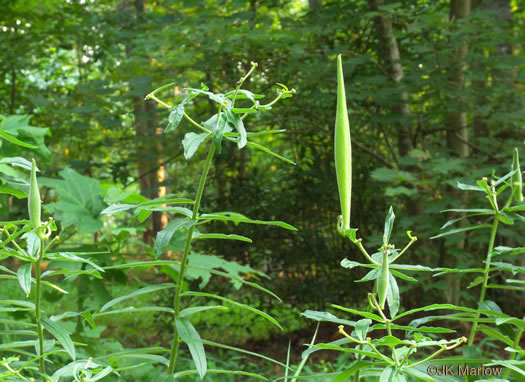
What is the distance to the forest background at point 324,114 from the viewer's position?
317 cm

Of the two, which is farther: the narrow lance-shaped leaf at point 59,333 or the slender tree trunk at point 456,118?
the slender tree trunk at point 456,118

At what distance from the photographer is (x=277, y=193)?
416 cm

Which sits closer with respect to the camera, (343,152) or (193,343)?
(343,152)

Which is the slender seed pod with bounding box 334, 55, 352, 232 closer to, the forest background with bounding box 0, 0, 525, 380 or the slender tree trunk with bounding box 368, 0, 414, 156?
the forest background with bounding box 0, 0, 525, 380

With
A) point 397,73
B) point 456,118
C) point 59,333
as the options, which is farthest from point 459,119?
point 59,333

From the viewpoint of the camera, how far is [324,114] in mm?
3980

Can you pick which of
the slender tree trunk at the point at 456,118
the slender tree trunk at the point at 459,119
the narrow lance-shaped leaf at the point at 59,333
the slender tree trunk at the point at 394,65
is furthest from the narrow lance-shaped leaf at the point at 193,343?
the slender tree trunk at the point at 394,65

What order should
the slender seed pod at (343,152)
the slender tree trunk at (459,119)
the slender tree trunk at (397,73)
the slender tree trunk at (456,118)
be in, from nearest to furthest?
the slender seed pod at (343,152) → the slender tree trunk at (456,118) → the slender tree trunk at (459,119) → the slender tree trunk at (397,73)

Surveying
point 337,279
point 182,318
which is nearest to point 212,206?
point 337,279

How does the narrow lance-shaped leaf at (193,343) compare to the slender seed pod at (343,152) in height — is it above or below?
below

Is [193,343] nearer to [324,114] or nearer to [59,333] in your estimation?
[59,333]

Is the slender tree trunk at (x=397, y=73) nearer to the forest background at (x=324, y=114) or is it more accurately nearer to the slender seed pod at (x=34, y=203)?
the forest background at (x=324, y=114)

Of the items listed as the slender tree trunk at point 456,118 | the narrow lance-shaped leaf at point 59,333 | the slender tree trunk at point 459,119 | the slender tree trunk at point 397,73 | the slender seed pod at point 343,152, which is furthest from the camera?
the slender tree trunk at point 397,73

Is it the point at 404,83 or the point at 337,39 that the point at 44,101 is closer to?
the point at 337,39
